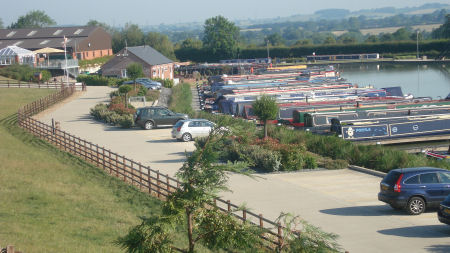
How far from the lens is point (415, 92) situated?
6806 cm

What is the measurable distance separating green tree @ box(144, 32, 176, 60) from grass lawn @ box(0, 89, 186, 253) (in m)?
78.1

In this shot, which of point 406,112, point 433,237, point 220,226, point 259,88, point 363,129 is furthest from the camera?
point 259,88

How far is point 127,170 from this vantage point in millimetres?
21734

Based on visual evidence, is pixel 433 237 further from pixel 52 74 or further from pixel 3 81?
pixel 52 74

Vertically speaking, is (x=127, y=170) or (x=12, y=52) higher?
(x=12, y=52)

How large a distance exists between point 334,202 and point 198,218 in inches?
416

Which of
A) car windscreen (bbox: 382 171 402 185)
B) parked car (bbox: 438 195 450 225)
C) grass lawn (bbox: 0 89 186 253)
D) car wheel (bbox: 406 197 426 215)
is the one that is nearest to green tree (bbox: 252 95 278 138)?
grass lawn (bbox: 0 89 186 253)

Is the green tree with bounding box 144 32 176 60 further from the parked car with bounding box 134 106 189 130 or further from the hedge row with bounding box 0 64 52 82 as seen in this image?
the parked car with bounding box 134 106 189 130

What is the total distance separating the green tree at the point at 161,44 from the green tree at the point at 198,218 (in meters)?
97.9

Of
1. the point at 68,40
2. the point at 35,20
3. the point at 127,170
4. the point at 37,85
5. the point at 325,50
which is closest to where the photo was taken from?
the point at 127,170

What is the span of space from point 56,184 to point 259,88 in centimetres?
4069

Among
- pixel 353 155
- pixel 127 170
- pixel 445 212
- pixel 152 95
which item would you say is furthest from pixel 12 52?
pixel 445 212

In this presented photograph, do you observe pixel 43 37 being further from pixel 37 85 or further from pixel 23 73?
pixel 37 85

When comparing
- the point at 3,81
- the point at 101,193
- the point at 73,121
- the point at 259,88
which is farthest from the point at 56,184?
the point at 3,81
